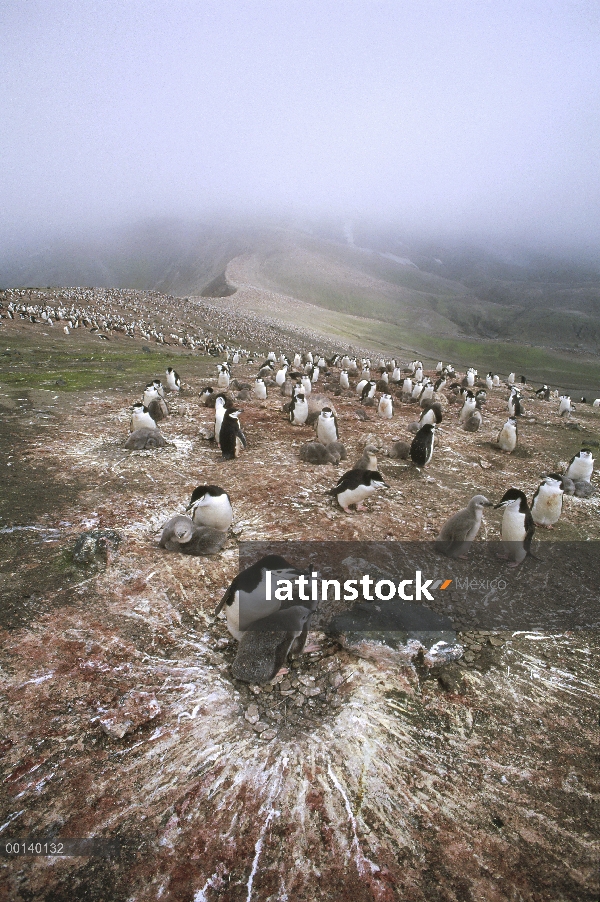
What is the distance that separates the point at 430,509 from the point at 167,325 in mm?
37891

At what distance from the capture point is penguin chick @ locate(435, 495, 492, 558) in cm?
674

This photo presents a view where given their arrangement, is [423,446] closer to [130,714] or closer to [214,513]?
[214,513]

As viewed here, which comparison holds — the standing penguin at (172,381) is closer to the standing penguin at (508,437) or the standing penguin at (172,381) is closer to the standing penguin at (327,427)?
the standing penguin at (327,427)

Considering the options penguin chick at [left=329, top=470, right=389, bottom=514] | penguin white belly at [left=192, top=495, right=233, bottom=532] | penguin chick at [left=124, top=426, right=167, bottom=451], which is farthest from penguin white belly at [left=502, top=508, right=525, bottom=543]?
penguin chick at [left=124, top=426, right=167, bottom=451]

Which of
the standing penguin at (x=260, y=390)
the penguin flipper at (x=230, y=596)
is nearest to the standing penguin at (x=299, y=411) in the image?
the standing penguin at (x=260, y=390)

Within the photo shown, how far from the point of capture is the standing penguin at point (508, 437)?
12.5 metres

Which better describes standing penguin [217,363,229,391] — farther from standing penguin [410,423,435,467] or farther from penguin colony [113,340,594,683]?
standing penguin [410,423,435,467]

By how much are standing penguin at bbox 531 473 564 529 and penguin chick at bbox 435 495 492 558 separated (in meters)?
2.09

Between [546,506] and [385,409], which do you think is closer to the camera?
[546,506]

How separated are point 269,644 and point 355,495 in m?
3.95

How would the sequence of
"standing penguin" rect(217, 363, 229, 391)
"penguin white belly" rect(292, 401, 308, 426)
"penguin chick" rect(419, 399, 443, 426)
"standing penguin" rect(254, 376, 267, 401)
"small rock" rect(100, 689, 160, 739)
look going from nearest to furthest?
"small rock" rect(100, 689, 160, 739)
"penguin white belly" rect(292, 401, 308, 426)
"penguin chick" rect(419, 399, 443, 426)
"standing penguin" rect(254, 376, 267, 401)
"standing penguin" rect(217, 363, 229, 391)

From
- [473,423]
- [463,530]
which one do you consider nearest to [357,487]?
[463,530]

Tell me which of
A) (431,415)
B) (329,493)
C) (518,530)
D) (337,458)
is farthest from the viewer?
(431,415)

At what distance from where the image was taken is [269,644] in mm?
4238
